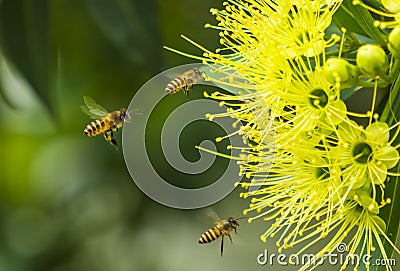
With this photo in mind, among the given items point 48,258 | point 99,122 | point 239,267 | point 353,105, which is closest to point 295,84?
point 99,122

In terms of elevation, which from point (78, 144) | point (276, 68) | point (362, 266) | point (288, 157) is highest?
point (78, 144)

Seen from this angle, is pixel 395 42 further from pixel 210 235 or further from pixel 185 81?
pixel 210 235

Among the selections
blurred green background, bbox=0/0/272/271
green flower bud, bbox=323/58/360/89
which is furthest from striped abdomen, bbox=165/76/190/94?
blurred green background, bbox=0/0/272/271

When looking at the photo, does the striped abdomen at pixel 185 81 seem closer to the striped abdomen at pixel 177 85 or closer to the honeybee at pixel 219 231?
the striped abdomen at pixel 177 85

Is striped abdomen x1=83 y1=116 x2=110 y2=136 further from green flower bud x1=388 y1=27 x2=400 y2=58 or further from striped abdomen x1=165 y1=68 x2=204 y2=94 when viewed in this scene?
green flower bud x1=388 y1=27 x2=400 y2=58

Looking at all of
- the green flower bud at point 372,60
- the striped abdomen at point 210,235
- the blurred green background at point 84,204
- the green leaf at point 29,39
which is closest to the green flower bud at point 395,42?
the green flower bud at point 372,60

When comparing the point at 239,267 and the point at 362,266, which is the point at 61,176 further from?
the point at 362,266

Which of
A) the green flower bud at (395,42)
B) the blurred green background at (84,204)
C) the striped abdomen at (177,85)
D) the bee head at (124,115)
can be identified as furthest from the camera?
the blurred green background at (84,204)

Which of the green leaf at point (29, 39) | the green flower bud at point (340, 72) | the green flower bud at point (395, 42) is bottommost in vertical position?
the green flower bud at point (340, 72)
